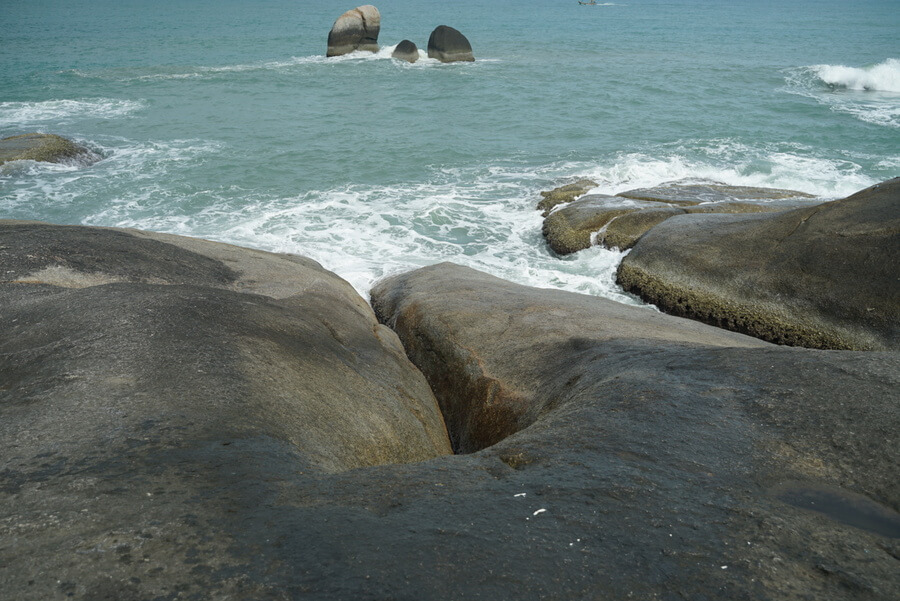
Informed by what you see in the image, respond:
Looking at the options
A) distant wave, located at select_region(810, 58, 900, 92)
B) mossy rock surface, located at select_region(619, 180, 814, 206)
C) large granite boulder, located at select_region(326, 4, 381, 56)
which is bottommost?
mossy rock surface, located at select_region(619, 180, 814, 206)

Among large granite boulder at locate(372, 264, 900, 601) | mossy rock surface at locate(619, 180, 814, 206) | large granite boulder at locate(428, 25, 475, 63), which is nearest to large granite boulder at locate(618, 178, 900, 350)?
mossy rock surface at locate(619, 180, 814, 206)

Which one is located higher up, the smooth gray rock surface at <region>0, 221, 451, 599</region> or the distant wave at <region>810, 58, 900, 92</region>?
the distant wave at <region>810, 58, 900, 92</region>

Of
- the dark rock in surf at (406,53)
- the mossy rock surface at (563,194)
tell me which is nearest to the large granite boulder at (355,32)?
the dark rock in surf at (406,53)

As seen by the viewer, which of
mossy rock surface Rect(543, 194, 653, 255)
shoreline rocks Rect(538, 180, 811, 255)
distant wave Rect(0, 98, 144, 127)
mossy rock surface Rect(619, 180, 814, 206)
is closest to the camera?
shoreline rocks Rect(538, 180, 811, 255)

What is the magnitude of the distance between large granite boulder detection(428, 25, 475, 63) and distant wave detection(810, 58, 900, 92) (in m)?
17.1

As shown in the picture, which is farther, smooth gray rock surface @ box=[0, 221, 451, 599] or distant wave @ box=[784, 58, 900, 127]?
distant wave @ box=[784, 58, 900, 127]

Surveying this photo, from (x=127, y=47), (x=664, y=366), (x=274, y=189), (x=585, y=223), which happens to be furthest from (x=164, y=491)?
(x=127, y=47)

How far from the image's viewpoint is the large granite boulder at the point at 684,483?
93.2 inches

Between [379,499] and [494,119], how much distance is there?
2173 cm

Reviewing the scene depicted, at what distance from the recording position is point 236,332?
4566 mm

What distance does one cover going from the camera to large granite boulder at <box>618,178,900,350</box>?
24.9 ft

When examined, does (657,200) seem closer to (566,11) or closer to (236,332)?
(236,332)

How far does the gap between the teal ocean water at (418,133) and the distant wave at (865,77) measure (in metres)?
0.18

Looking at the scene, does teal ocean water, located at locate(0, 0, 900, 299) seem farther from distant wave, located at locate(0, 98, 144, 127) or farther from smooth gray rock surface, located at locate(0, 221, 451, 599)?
smooth gray rock surface, located at locate(0, 221, 451, 599)
